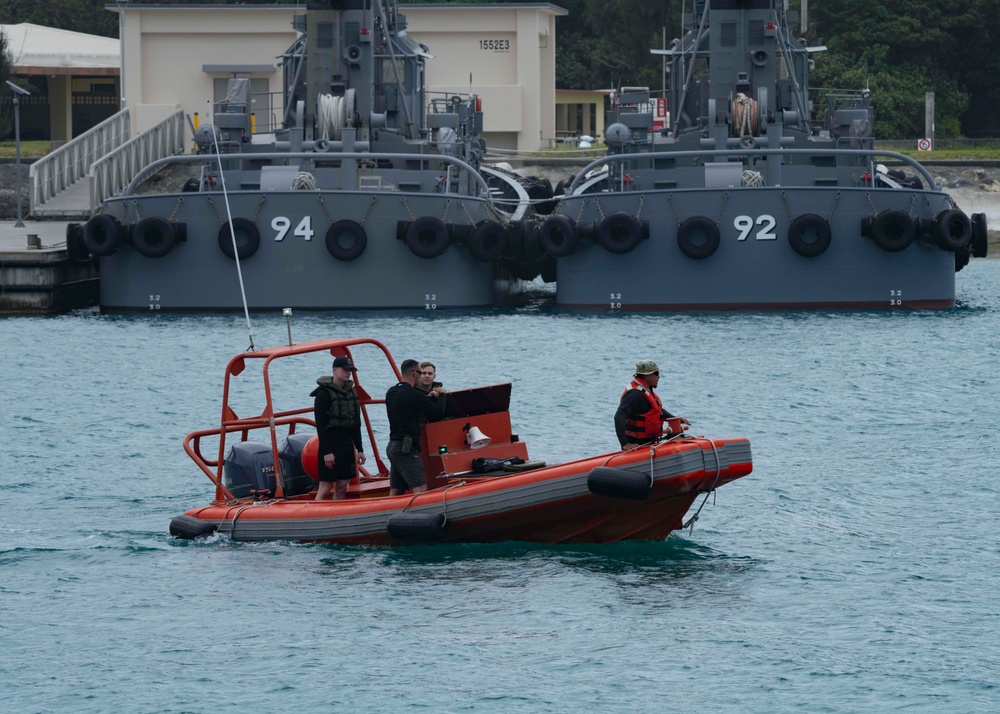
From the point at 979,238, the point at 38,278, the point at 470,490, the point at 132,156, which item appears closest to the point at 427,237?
the point at 38,278

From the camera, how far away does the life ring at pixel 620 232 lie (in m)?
28.8

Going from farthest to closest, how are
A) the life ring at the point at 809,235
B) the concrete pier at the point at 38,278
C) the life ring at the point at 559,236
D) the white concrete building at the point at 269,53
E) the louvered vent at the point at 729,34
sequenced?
the white concrete building at the point at 269,53, the louvered vent at the point at 729,34, the concrete pier at the point at 38,278, the life ring at the point at 559,236, the life ring at the point at 809,235

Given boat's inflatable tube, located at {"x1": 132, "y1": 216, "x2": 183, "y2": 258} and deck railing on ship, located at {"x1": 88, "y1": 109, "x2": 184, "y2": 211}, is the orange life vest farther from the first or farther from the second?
deck railing on ship, located at {"x1": 88, "y1": 109, "x2": 184, "y2": 211}

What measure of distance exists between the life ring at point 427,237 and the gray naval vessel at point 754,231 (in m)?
2.05

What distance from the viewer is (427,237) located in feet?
94.8

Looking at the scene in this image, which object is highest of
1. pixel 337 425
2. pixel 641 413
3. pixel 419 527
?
pixel 641 413

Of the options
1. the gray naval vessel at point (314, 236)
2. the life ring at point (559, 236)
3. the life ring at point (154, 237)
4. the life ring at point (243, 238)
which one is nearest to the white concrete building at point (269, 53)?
the gray naval vessel at point (314, 236)

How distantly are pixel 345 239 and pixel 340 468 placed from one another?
16.1 meters

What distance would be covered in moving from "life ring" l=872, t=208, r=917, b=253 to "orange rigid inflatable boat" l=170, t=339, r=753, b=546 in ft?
53.6

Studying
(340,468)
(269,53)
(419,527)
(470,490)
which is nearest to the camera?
(419,527)

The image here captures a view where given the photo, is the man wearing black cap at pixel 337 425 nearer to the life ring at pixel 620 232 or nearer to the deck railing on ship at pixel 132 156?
the life ring at pixel 620 232

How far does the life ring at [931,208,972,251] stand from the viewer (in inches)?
1128

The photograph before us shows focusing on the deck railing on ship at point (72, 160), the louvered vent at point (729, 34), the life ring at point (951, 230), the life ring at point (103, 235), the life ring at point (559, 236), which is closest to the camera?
the life ring at point (951, 230)

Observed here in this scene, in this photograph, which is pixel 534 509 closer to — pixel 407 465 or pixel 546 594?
pixel 546 594
